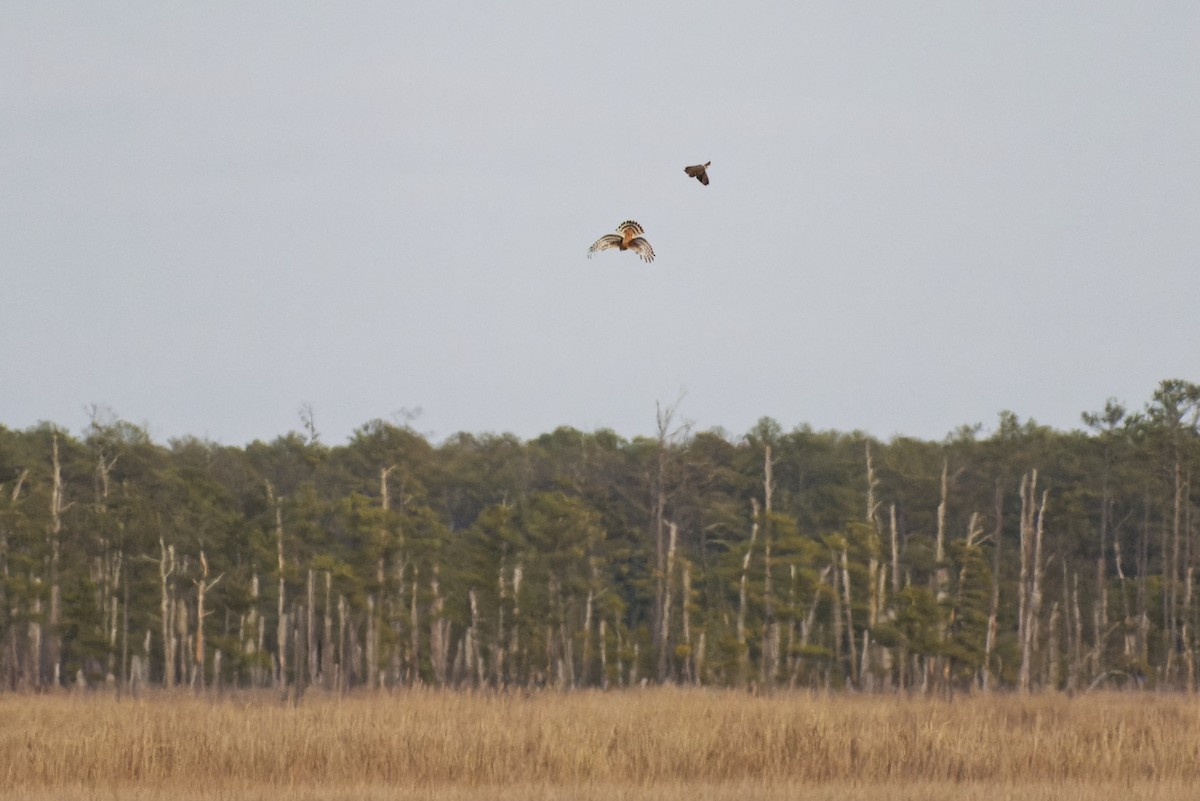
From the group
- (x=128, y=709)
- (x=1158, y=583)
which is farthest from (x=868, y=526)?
(x=128, y=709)

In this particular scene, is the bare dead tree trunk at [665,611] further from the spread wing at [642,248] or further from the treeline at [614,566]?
the spread wing at [642,248]

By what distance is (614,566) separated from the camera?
3334 inches

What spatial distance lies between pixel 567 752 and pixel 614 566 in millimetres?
56586

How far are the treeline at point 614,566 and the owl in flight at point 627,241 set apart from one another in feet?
107

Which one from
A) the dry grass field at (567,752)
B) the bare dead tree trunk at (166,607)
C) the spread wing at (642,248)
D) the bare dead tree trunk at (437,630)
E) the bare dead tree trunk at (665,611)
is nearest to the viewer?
the spread wing at (642,248)

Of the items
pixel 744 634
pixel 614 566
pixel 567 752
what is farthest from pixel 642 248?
pixel 614 566

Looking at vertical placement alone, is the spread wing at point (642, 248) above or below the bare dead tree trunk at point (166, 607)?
above

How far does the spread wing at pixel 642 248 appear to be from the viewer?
52.6ft

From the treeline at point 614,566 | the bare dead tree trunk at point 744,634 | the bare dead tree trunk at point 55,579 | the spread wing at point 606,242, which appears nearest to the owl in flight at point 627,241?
the spread wing at point 606,242

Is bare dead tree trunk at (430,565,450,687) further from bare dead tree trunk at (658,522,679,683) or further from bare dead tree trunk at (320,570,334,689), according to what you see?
bare dead tree trunk at (658,522,679,683)

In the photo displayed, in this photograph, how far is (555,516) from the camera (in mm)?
61375

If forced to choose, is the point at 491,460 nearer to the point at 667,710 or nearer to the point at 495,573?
the point at 495,573

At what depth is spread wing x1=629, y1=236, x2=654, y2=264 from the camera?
52.6ft

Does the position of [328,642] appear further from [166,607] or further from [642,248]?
[642,248]
